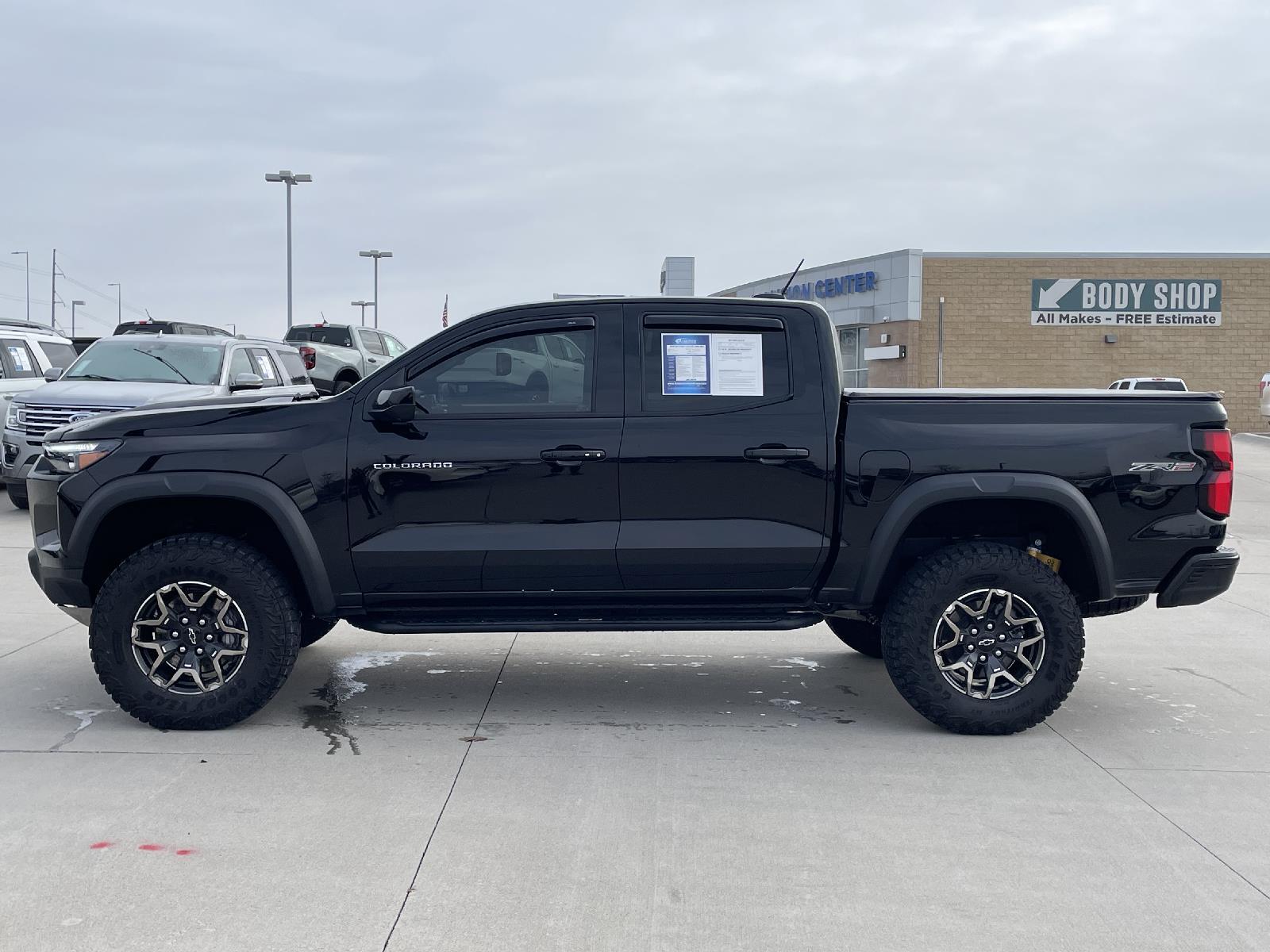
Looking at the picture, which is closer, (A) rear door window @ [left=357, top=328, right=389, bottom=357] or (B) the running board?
(B) the running board

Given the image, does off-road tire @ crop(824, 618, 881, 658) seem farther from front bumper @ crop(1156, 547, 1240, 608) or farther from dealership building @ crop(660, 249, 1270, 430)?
dealership building @ crop(660, 249, 1270, 430)

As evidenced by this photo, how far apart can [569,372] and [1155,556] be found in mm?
2838

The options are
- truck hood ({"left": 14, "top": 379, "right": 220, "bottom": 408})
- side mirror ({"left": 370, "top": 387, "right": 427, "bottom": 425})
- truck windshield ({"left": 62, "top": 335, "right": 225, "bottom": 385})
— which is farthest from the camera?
truck windshield ({"left": 62, "top": 335, "right": 225, "bottom": 385})

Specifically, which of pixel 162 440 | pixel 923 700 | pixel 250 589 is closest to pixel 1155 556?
pixel 923 700

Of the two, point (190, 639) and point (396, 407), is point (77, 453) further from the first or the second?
point (396, 407)

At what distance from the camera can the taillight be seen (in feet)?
19.1

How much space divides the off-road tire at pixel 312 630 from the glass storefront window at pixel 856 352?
3599 centimetres

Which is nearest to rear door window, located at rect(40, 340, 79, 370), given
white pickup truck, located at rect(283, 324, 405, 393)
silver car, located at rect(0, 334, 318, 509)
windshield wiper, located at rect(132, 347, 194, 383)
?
silver car, located at rect(0, 334, 318, 509)

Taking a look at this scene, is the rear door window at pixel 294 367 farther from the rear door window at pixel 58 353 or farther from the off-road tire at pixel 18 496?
the off-road tire at pixel 18 496

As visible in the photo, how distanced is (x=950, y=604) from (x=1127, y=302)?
36.8m

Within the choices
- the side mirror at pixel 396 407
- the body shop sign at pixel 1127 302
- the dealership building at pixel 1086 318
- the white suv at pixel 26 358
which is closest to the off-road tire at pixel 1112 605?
the side mirror at pixel 396 407

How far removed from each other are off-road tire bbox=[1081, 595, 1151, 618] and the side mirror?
3377mm

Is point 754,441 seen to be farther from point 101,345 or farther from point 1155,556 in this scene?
point 101,345

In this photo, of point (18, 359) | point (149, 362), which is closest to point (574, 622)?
point (149, 362)
